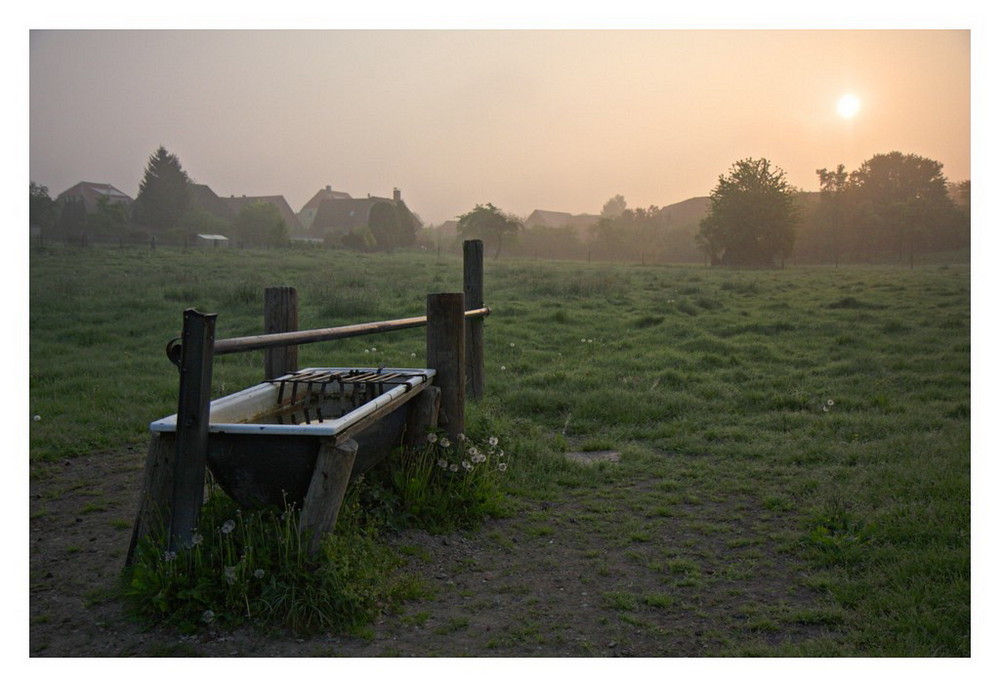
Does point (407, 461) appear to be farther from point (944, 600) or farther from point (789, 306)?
point (789, 306)

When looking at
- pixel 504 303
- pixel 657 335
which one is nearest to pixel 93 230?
pixel 504 303

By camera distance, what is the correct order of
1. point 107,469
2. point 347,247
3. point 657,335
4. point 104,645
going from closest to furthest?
point 104,645 → point 107,469 → point 657,335 → point 347,247

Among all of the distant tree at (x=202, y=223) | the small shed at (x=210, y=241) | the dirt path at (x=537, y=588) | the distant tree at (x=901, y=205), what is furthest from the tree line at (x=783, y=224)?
the dirt path at (x=537, y=588)

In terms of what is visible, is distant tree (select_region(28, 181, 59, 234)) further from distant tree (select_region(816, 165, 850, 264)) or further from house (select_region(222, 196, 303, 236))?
distant tree (select_region(816, 165, 850, 264))

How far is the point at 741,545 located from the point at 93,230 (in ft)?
126

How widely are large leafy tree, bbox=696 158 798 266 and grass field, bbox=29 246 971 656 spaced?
19449 millimetres

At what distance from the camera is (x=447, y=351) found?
15.4 ft

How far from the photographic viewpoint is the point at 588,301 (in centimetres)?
1531

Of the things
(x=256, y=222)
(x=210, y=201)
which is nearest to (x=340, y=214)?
(x=210, y=201)

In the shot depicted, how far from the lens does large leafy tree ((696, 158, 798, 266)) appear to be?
36.2m

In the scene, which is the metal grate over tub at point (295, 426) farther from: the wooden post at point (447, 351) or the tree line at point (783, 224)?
the tree line at point (783, 224)

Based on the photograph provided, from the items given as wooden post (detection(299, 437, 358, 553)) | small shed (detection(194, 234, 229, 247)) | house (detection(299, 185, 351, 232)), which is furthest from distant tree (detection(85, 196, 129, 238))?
wooden post (detection(299, 437, 358, 553))

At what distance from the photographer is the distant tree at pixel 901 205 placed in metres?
28.9

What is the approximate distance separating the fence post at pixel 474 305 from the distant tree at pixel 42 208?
97.8 feet
